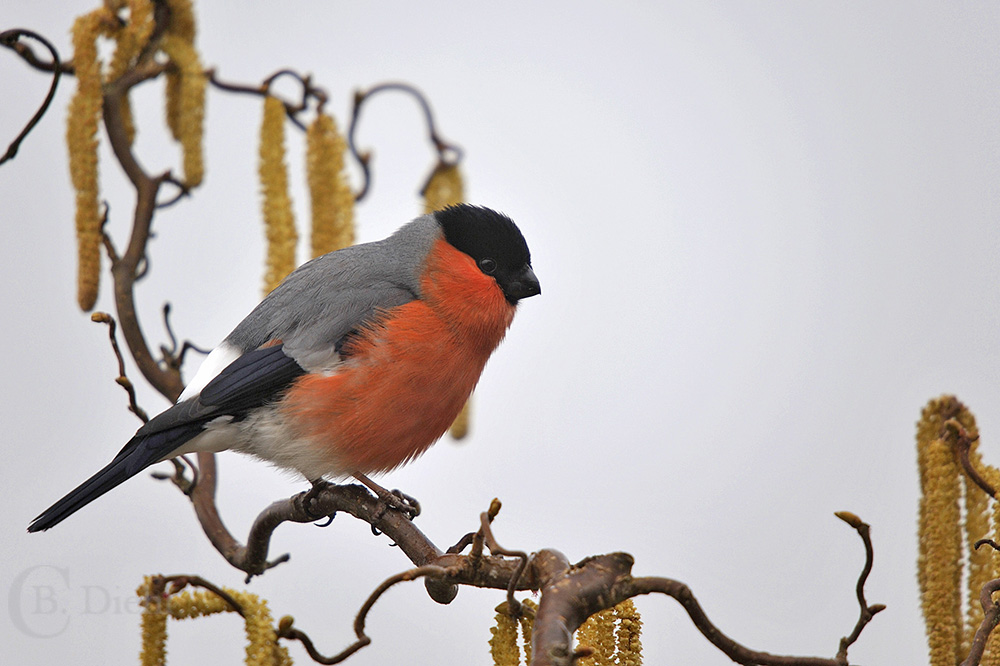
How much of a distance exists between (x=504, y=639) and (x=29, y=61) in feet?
3.15

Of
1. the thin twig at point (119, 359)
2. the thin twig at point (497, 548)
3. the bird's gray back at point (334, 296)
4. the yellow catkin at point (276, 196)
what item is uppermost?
the yellow catkin at point (276, 196)

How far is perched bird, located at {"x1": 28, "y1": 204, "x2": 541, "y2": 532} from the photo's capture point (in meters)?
1.17

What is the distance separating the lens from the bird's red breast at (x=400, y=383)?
1.18 meters

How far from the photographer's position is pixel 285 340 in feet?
3.97

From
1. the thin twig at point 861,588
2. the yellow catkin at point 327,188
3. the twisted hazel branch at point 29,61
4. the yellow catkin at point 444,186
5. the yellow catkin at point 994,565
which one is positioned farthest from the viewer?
the yellow catkin at point 444,186

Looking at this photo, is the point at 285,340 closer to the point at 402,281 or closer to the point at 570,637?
the point at 402,281

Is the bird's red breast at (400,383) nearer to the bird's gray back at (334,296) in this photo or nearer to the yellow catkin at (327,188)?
the bird's gray back at (334,296)

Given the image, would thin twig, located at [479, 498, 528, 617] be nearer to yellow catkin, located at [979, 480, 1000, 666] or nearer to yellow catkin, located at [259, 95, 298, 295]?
yellow catkin, located at [979, 480, 1000, 666]

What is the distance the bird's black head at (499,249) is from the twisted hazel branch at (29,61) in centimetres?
50

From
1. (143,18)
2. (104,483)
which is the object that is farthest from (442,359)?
(143,18)

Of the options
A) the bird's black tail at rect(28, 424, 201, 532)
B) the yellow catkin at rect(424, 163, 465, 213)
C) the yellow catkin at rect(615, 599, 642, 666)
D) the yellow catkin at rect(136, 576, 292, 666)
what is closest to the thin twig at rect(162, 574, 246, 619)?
the yellow catkin at rect(136, 576, 292, 666)

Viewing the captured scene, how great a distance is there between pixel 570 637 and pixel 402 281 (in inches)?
31.3

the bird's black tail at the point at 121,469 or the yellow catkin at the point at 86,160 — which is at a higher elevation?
the yellow catkin at the point at 86,160

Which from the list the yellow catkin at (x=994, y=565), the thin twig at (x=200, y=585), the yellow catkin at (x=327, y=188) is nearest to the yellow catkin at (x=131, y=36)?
the yellow catkin at (x=327, y=188)
